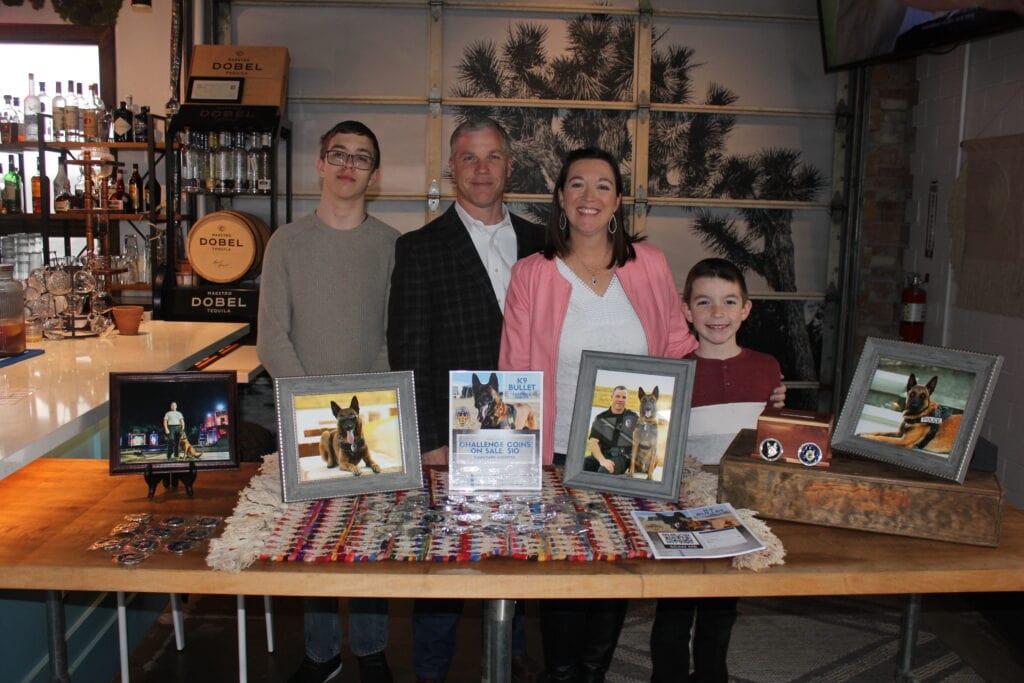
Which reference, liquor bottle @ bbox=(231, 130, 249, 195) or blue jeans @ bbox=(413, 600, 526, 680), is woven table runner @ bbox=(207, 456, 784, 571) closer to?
blue jeans @ bbox=(413, 600, 526, 680)

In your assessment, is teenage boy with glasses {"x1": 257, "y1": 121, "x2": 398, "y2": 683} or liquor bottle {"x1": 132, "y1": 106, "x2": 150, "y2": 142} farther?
liquor bottle {"x1": 132, "y1": 106, "x2": 150, "y2": 142}

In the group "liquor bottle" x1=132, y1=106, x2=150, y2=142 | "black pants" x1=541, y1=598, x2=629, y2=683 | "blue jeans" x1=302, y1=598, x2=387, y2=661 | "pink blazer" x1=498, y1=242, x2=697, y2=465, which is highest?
"liquor bottle" x1=132, y1=106, x2=150, y2=142

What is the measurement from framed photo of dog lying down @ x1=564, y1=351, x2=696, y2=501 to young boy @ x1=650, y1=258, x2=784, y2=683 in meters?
0.59

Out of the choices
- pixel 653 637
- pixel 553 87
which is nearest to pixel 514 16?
pixel 553 87

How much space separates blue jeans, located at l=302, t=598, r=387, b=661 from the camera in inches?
108

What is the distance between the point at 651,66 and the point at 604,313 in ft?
12.5

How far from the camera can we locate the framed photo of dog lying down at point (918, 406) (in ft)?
5.62

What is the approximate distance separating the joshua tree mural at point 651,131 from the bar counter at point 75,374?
7.61 feet

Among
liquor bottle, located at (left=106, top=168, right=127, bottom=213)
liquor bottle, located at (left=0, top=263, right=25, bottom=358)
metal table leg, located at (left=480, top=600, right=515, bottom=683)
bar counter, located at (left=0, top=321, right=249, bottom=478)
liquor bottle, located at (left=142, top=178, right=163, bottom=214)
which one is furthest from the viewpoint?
liquor bottle, located at (left=106, top=168, right=127, bottom=213)

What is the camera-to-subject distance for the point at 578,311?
2.31 m

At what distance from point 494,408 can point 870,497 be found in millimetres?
737

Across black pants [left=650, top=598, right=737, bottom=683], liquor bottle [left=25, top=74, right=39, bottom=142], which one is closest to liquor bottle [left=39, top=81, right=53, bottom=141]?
liquor bottle [left=25, top=74, right=39, bottom=142]

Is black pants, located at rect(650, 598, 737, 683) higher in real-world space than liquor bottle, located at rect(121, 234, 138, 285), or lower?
lower

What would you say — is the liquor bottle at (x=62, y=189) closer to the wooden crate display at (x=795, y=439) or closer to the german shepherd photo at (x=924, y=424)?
the wooden crate display at (x=795, y=439)
